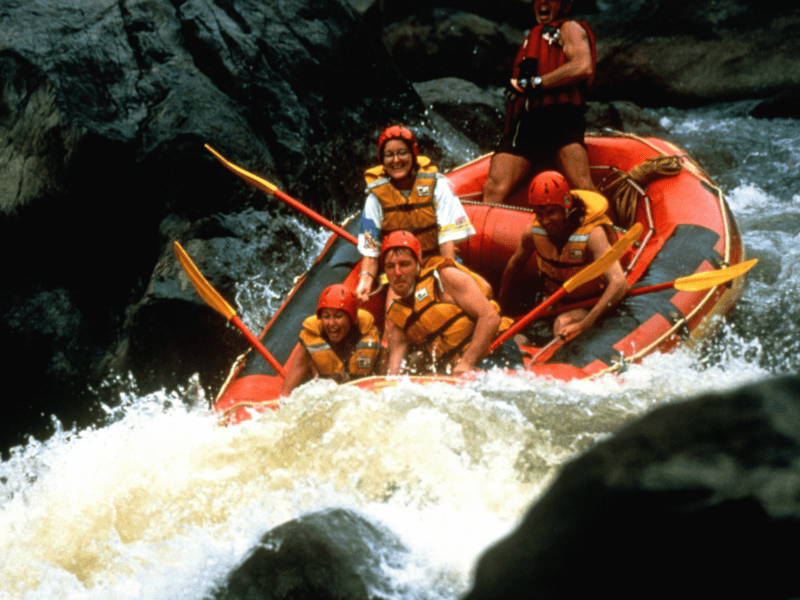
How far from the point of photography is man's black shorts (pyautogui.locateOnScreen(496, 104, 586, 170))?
15.0 feet

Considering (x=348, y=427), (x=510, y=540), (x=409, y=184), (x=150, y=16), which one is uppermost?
(x=150, y=16)

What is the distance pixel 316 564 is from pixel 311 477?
0.73 metres

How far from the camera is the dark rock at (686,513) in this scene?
939 mm

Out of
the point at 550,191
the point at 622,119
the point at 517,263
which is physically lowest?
the point at 622,119

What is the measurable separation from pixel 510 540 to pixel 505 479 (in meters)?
1.56

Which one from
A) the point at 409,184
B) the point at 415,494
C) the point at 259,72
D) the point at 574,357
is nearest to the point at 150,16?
the point at 259,72

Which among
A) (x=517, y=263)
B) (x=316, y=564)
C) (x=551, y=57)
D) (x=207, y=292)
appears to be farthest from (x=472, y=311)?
(x=551, y=57)

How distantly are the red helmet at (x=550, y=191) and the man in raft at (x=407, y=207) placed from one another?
1.72 ft

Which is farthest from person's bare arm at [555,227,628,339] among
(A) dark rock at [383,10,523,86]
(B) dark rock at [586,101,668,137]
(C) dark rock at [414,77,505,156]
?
(A) dark rock at [383,10,523,86]

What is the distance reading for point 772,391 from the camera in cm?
99

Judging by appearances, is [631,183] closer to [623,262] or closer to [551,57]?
[623,262]

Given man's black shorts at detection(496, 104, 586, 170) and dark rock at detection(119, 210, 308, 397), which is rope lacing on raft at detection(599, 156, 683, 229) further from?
dark rock at detection(119, 210, 308, 397)

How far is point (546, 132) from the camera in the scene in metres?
4.62

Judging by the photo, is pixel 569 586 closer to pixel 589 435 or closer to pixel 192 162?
pixel 589 435
